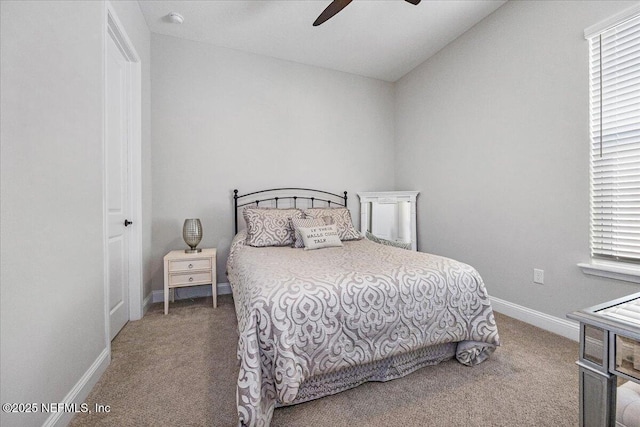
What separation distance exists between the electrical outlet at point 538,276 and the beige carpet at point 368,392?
45 centimetres

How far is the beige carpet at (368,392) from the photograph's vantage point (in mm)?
1334

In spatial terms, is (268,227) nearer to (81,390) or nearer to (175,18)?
(81,390)

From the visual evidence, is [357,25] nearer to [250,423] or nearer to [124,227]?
[124,227]

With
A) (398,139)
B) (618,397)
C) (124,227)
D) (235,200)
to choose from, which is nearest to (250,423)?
(618,397)

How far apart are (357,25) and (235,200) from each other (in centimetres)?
232

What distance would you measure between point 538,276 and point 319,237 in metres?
1.90

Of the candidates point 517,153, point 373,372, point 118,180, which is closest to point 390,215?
point 517,153

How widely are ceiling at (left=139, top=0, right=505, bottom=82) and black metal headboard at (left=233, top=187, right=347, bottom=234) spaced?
1.69 metres

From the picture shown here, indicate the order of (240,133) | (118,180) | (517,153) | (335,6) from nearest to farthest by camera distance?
1. (335,6)
2. (118,180)
3. (517,153)
4. (240,133)

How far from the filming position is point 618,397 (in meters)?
0.83

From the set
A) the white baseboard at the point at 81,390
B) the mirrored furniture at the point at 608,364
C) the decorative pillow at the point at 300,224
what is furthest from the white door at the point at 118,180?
the mirrored furniture at the point at 608,364

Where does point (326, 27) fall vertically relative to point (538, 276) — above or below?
above

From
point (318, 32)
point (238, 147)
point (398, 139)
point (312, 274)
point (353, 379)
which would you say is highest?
point (318, 32)

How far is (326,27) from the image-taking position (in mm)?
2955
